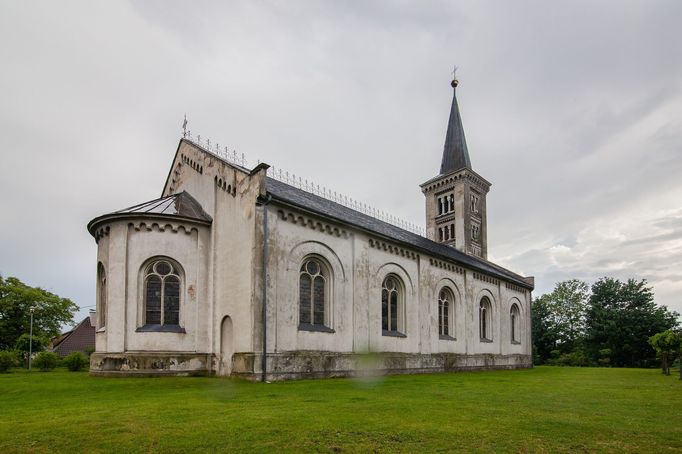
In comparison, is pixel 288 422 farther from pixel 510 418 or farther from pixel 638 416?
pixel 638 416

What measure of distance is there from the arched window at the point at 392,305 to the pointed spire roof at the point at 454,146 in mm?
24310

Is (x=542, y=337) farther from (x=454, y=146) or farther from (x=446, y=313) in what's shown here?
(x=446, y=313)

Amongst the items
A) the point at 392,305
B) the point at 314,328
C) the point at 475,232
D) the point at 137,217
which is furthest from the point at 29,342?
the point at 475,232

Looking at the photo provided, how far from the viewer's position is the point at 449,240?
48.4 metres

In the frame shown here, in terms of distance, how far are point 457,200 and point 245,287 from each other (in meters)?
32.4

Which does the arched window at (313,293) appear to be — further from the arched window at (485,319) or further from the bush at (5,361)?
the bush at (5,361)

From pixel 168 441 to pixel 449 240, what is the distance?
4279 centimetres

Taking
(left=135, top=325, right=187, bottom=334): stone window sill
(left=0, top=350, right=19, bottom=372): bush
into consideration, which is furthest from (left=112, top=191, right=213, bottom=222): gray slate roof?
(left=0, top=350, right=19, bottom=372): bush

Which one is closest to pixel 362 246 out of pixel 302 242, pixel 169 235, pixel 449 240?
pixel 302 242

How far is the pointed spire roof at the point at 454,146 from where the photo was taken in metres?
49.6

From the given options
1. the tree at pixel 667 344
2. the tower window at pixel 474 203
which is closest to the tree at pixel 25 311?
the tower window at pixel 474 203

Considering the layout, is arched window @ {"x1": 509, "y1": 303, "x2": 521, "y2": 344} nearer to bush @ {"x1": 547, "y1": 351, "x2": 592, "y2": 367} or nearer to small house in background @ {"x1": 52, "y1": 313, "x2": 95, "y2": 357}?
bush @ {"x1": 547, "y1": 351, "x2": 592, "y2": 367}

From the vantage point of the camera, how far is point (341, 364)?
2236 centimetres

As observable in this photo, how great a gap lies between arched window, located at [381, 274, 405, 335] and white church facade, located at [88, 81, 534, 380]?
58 mm
